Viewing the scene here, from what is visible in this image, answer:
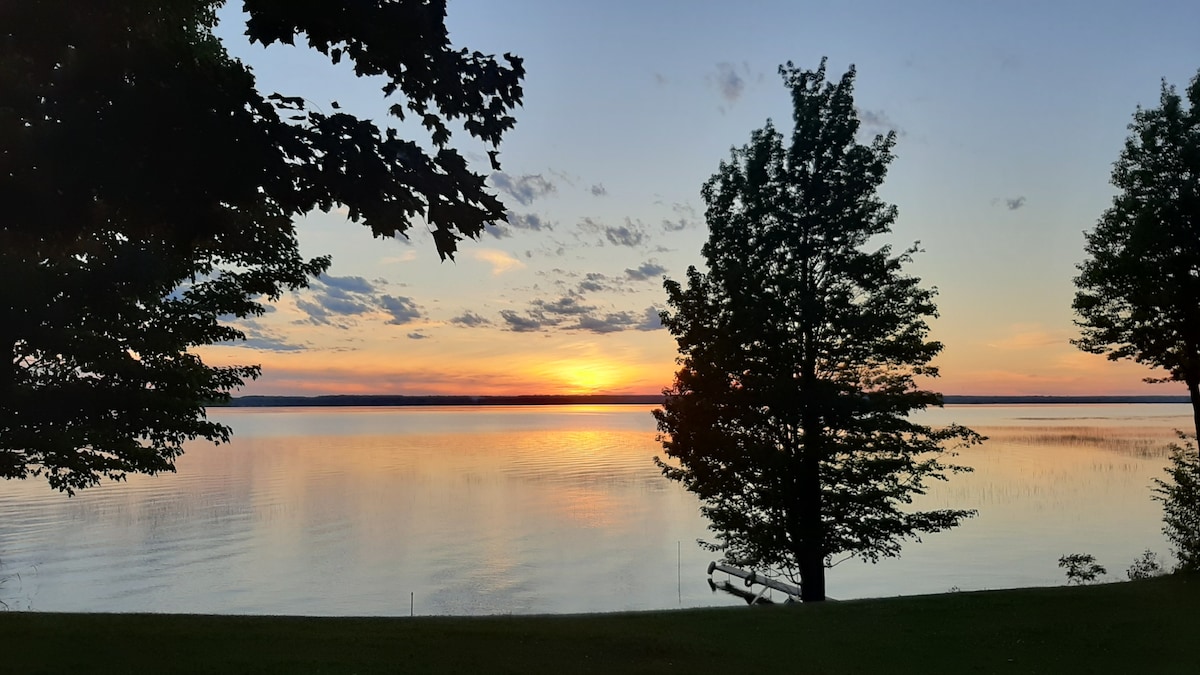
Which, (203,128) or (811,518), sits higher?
(203,128)

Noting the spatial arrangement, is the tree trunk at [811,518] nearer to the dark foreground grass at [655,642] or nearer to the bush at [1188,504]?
the dark foreground grass at [655,642]

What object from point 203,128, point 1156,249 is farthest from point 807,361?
point 203,128

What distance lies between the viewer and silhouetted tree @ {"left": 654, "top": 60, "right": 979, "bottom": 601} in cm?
2002

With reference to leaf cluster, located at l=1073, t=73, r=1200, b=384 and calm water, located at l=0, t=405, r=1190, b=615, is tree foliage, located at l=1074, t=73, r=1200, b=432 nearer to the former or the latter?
leaf cluster, located at l=1073, t=73, r=1200, b=384

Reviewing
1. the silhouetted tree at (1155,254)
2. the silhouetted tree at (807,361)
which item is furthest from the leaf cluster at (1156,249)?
the silhouetted tree at (807,361)

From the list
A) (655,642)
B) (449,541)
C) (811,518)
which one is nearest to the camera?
(655,642)

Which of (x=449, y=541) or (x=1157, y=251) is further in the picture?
(x=449, y=541)

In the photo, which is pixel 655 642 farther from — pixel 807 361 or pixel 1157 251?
pixel 1157 251

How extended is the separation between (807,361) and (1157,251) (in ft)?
32.4

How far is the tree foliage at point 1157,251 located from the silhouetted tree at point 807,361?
18.3 feet

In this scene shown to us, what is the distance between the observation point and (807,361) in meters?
20.4

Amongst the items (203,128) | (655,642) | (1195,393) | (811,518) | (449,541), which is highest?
(203,128)

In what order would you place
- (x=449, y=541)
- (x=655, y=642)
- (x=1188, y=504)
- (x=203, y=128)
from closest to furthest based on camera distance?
(x=203, y=128), (x=655, y=642), (x=1188, y=504), (x=449, y=541)

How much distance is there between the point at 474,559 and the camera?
39.3m
